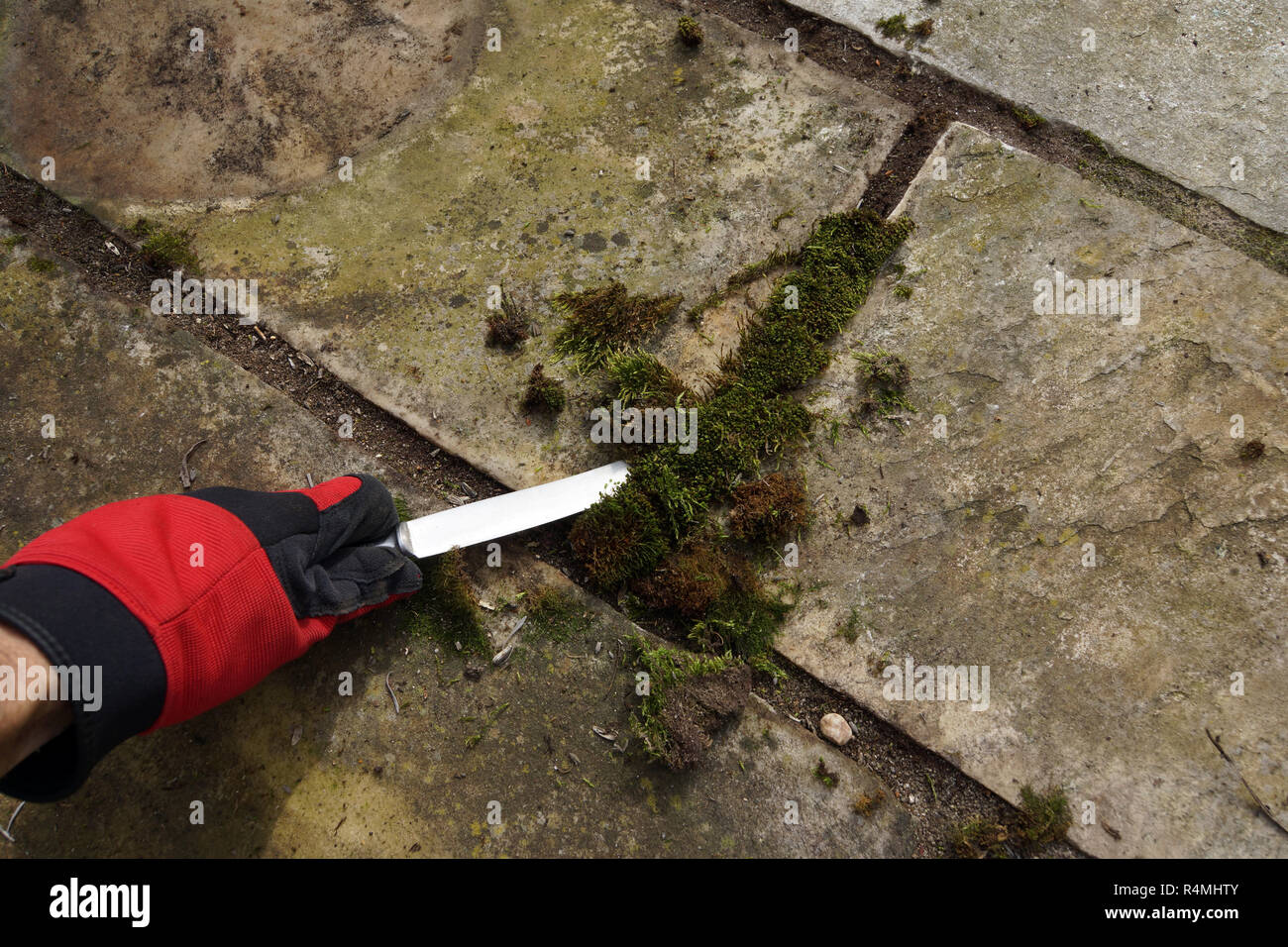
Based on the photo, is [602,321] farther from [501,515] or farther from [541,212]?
[501,515]

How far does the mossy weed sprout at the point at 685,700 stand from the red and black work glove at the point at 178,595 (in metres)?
1.23

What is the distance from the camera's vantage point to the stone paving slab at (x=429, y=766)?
319 cm

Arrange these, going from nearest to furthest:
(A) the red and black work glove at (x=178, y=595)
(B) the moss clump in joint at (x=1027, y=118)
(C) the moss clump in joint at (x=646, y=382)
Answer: (A) the red and black work glove at (x=178, y=595), (C) the moss clump in joint at (x=646, y=382), (B) the moss clump in joint at (x=1027, y=118)

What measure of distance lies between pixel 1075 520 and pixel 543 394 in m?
2.57

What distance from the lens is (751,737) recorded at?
3285mm

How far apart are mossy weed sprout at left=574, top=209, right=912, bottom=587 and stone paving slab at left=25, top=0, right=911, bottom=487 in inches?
6.7

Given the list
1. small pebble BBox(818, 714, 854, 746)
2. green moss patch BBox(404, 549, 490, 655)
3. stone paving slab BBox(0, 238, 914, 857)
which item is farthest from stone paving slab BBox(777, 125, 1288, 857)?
green moss patch BBox(404, 549, 490, 655)

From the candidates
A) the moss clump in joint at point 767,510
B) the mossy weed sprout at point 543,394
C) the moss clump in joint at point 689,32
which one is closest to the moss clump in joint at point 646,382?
the mossy weed sprout at point 543,394

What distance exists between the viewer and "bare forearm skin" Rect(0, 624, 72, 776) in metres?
2.12

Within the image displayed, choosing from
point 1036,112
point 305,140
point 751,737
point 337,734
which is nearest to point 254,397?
point 305,140

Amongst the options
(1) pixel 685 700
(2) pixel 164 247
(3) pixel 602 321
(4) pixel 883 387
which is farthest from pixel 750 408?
(2) pixel 164 247

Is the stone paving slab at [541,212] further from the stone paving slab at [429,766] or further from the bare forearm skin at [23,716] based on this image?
the bare forearm skin at [23,716]

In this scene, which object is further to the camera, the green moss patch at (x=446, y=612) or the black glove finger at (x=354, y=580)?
the green moss patch at (x=446, y=612)

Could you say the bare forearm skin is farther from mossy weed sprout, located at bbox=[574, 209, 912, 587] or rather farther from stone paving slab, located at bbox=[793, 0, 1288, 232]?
stone paving slab, located at bbox=[793, 0, 1288, 232]
